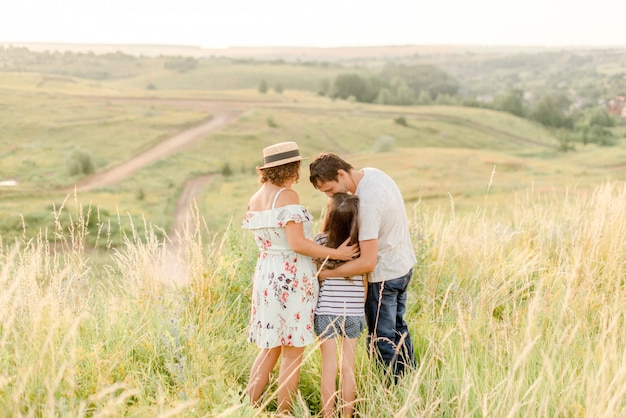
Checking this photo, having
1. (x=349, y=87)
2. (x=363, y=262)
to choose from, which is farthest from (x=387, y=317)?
(x=349, y=87)

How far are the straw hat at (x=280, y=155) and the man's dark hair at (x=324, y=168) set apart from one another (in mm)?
137

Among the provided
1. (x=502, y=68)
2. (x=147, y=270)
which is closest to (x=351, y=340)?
(x=147, y=270)

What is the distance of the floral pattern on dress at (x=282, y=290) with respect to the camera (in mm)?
3330

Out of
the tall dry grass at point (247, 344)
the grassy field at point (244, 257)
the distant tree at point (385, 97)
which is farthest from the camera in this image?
the distant tree at point (385, 97)

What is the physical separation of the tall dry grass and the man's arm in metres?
0.46

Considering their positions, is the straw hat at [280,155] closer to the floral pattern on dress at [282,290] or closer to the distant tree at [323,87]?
the floral pattern on dress at [282,290]

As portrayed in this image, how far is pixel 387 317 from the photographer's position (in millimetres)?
3520

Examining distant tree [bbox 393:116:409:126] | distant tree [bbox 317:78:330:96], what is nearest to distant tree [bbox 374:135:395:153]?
distant tree [bbox 393:116:409:126]

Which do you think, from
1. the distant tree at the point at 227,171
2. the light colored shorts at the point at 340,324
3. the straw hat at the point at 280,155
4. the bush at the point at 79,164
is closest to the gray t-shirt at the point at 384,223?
A: the light colored shorts at the point at 340,324

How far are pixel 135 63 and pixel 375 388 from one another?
413 feet

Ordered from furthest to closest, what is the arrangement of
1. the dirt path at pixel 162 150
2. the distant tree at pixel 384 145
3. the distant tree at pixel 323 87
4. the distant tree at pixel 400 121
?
1. the distant tree at pixel 323 87
2. the distant tree at pixel 400 121
3. the distant tree at pixel 384 145
4. the dirt path at pixel 162 150

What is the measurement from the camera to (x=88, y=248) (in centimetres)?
3619

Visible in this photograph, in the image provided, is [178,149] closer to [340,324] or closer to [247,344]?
[247,344]

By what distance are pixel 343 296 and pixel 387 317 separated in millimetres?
350
